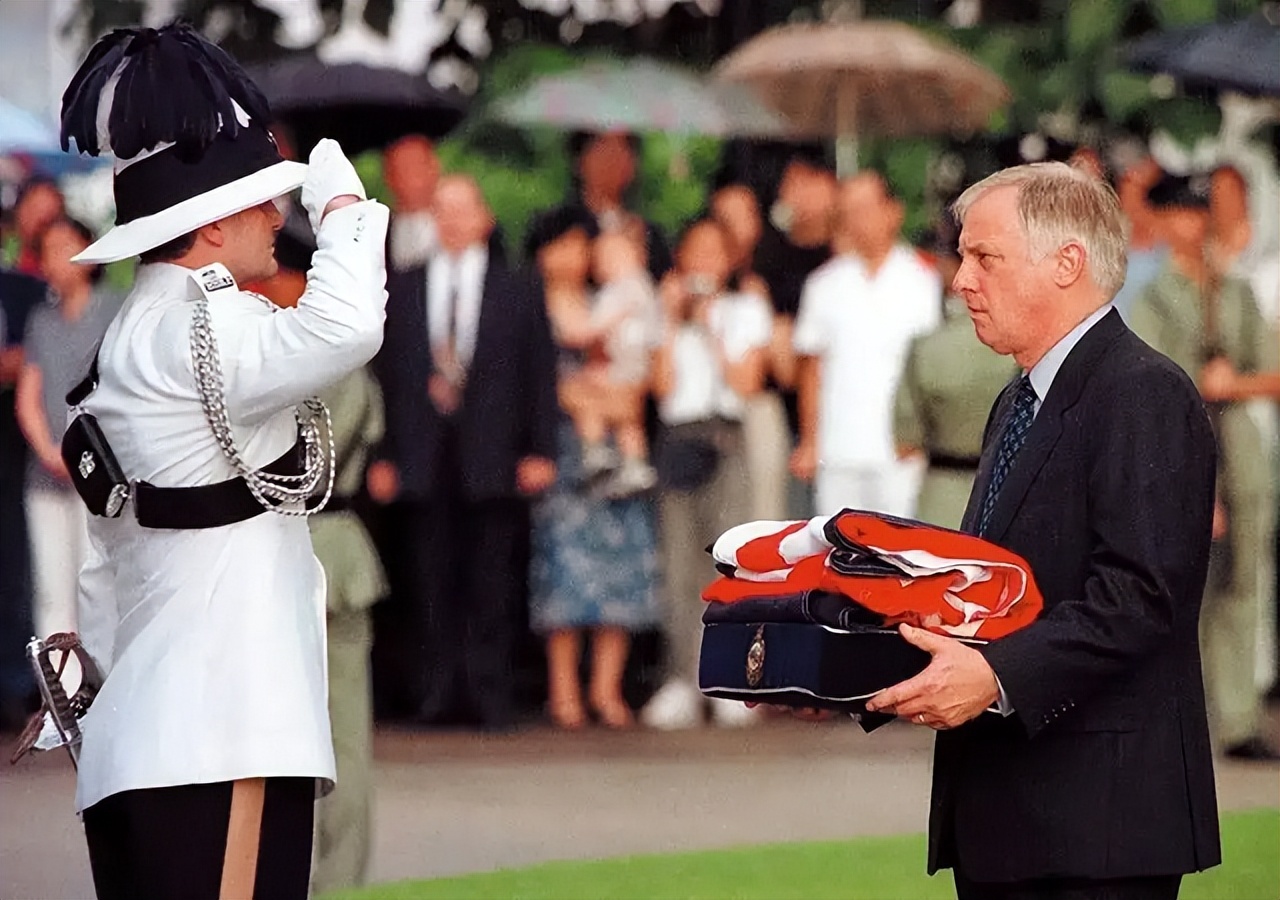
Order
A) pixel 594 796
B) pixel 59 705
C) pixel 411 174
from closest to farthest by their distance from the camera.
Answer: pixel 59 705 → pixel 594 796 → pixel 411 174

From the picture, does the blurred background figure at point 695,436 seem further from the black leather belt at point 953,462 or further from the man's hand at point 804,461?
the black leather belt at point 953,462

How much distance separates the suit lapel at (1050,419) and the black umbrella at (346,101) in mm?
6367

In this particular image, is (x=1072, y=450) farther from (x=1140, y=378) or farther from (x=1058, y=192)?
(x=1058, y=192)

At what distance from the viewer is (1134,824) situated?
144 inches

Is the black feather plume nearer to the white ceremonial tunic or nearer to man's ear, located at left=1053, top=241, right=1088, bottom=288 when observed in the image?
the white ceremonial tunic

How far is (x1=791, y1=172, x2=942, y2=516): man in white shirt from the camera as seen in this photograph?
9578 millimetres

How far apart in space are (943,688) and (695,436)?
20.6 ft

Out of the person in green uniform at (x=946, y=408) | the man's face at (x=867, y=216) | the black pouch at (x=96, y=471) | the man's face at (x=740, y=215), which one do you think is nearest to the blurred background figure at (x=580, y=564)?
the man's face at (x=740, y=215)

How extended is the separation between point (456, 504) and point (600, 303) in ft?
3.13

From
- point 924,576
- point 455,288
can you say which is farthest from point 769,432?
point 924,576

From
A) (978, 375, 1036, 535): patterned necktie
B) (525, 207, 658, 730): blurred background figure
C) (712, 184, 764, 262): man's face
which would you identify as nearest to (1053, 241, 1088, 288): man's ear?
(978, 375, 1036, 535): patterned necktie

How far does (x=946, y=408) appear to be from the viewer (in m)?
8.05

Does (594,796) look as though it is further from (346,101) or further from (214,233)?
(214,233)

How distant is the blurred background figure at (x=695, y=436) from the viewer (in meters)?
9.82
